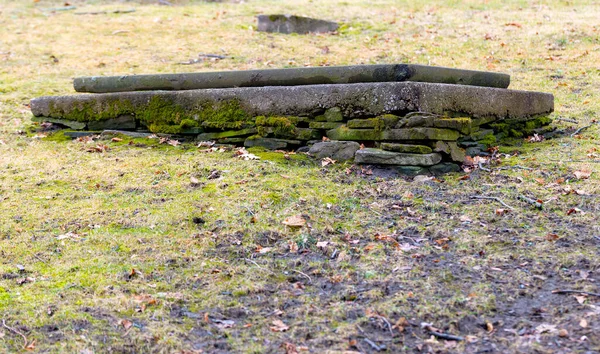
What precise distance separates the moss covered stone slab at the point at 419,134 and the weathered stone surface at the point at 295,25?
7.32 meters

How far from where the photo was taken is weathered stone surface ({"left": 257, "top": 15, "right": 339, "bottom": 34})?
41.0ft

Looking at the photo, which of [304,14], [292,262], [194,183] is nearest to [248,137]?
[194,183]

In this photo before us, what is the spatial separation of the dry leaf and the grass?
58 millimetres

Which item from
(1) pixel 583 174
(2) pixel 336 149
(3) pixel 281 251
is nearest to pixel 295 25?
(2) pixel 336 149

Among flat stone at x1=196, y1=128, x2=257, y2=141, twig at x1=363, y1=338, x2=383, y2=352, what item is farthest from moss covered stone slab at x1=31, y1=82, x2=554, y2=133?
twig at x1=363, y1=338, x2=383, y2=352

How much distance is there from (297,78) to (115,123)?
2.19 metres

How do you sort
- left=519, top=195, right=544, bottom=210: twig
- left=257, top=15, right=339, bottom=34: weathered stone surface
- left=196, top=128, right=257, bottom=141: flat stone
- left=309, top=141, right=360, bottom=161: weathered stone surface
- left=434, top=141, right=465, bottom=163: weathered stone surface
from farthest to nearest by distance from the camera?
left=257, top=15, right=339, bottom=34: weathered stone surface → left=196, top=128, right=257, bottom=141: flat stone → left=309, top=141, right=360, bottom=161: weathered stone surface → left=434, top=141, right=465, bottom=163: weathered stone surface → left=519, top=195, right=544, bottom=210: twig

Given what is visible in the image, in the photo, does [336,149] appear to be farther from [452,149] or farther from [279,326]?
[279,326]

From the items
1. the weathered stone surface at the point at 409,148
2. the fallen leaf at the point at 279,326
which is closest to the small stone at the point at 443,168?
the weathered stone surface at the point at 409,148

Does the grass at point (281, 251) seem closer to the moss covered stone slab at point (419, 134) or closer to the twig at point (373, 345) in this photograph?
the twig at point (373, 345)

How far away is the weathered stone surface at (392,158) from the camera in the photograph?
18.1 ft

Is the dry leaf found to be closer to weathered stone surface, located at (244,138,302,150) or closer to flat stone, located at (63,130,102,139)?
weathered stone surface, located at (244,138,302,150)

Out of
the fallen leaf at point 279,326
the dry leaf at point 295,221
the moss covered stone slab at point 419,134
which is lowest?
the fallen leaf at point 279,326

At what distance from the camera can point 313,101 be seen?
19.5 ft
